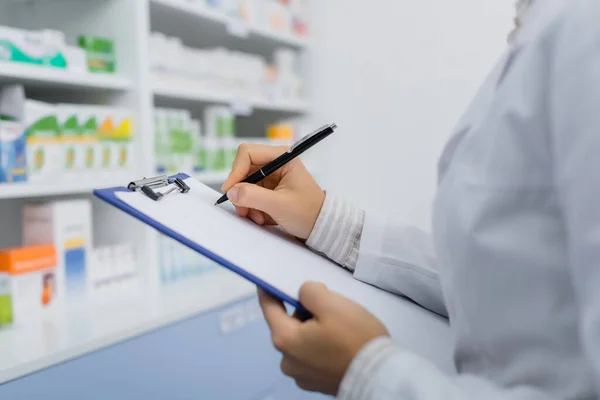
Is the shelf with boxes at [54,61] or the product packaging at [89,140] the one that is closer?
the shelf with boxes at [54,61]

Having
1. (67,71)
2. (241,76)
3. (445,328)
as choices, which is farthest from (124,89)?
(445,328)

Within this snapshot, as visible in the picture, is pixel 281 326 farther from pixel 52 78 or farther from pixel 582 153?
pixel 52 78

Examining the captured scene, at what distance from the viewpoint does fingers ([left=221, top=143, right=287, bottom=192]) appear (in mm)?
874

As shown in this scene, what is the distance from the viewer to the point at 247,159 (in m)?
0.89

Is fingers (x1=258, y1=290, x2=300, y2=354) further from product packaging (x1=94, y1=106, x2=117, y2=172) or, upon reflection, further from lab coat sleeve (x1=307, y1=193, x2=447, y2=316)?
product packaging (x1=94, y1=106, x2=117, y2=172)

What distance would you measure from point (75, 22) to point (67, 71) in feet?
1.15

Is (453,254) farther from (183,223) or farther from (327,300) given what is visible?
(183,223)

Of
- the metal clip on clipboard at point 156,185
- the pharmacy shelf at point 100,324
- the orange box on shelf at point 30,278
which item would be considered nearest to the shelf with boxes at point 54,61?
the orange box on shelf at point 30,278

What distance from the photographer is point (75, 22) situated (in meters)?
1.72

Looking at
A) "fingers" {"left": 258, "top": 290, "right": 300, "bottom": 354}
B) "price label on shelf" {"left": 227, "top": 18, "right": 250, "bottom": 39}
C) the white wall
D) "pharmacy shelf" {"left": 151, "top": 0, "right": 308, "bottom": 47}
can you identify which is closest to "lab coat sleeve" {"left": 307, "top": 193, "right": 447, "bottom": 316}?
"fingers" {"left": 258, "top": 290, "right": 300, "bottom": 354}

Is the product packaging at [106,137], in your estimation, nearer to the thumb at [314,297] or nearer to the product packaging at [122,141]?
the product packaging at [122,141]

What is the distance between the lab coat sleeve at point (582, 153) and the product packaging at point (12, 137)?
51.7 inches

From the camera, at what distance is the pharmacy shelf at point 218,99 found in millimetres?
1808

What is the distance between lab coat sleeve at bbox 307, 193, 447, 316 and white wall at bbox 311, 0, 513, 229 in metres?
1.56
